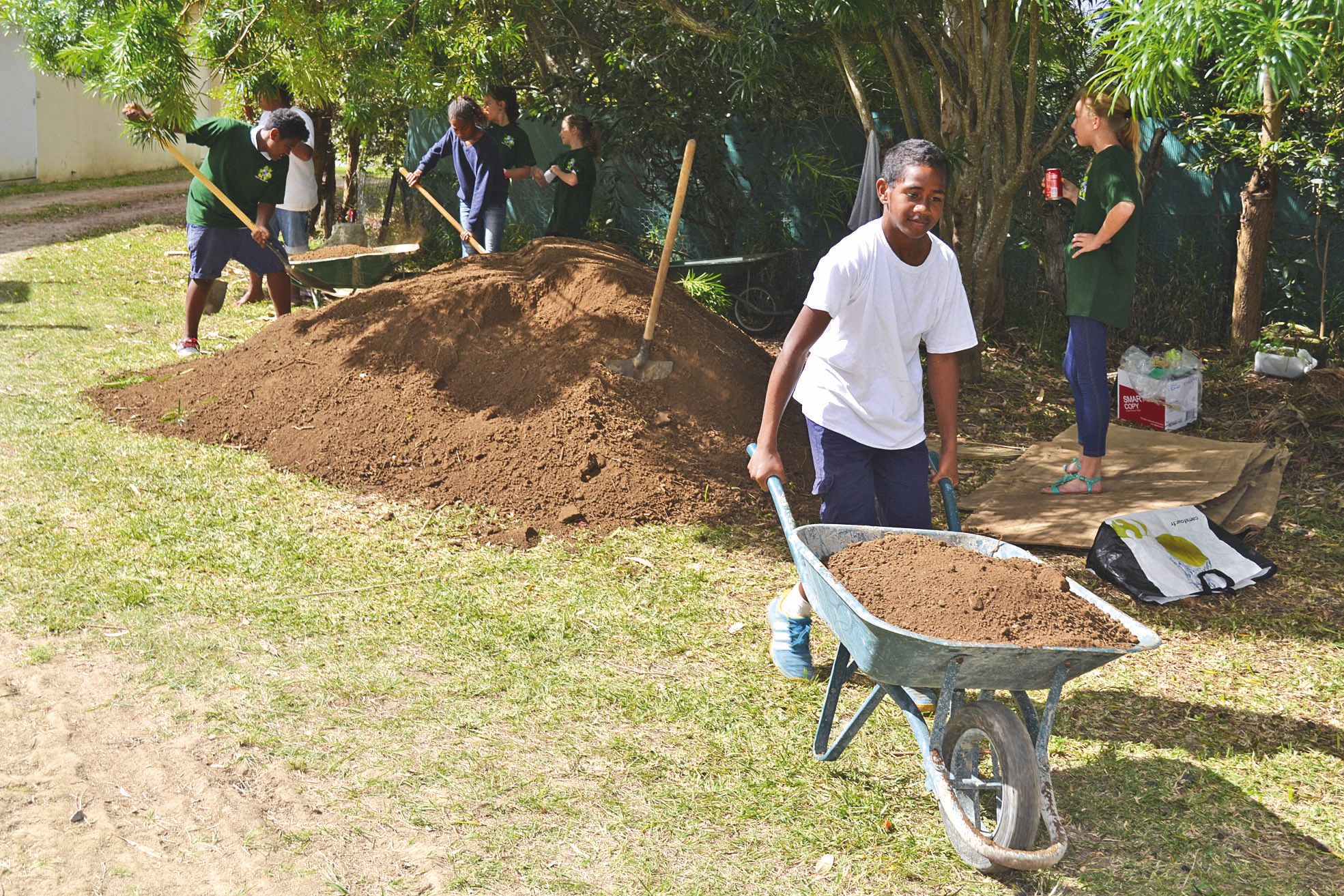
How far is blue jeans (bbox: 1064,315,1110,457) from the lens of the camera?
5.43 m

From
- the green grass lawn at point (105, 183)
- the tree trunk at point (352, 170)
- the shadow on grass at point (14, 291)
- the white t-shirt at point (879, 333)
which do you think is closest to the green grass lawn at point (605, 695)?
the white t-shirt at point (879, 333)

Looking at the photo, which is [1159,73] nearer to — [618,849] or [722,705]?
[722,705]

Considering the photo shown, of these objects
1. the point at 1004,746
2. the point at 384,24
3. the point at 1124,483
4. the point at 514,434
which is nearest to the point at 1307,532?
the point at 1124,483

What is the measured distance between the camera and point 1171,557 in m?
4.72

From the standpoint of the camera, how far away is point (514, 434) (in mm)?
5754

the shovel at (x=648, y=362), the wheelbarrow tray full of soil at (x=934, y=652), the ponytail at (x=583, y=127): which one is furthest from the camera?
the ponytail at (x=583, y=127)

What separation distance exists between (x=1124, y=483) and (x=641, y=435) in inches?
92.9

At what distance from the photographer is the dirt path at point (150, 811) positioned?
9.34ft

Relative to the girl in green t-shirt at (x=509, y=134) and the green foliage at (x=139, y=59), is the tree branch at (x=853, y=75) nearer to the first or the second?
the girl in green t-shirt at (x=509, y=134)

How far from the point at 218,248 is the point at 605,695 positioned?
535cm

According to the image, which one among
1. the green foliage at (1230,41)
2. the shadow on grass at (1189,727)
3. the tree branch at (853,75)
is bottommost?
the shadow on grass at (1189,727)

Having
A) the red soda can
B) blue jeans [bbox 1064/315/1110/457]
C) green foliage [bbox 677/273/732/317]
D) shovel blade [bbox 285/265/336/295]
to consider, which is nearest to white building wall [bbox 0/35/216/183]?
shovel blade [bbox 285/265/336/295]

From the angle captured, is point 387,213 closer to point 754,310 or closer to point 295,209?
point 295,209

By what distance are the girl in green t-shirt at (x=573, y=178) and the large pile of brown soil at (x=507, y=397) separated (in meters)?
1.80
